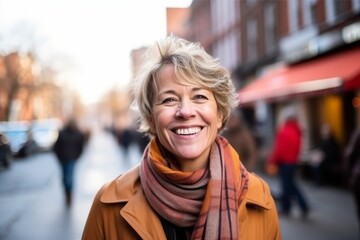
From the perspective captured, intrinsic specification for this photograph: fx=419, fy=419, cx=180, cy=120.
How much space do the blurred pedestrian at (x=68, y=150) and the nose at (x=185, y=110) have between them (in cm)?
691

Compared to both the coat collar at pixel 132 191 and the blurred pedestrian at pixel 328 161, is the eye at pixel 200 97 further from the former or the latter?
the blurred pedestrian at pixel 328 161

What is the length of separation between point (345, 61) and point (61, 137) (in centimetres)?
717

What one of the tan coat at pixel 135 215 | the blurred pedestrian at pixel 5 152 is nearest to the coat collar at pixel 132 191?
the tan coat at pixel 135 215

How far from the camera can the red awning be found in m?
9.18

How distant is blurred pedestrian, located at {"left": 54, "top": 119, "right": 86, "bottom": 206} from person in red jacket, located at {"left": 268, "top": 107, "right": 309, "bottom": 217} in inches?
157

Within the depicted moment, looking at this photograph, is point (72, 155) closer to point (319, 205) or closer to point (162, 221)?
point (319, 205)

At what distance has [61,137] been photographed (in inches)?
338

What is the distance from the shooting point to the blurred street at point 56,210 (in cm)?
286

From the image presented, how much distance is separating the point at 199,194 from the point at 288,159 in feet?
18.2

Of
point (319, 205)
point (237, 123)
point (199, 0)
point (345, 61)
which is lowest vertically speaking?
point (319, 205)

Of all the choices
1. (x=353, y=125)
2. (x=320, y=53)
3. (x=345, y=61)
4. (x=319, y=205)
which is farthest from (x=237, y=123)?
(x=320, y=53)

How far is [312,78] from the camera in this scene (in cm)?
1105

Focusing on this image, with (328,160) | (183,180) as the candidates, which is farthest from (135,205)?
(328,160)

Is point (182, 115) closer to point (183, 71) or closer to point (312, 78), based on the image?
point (183, 71)
